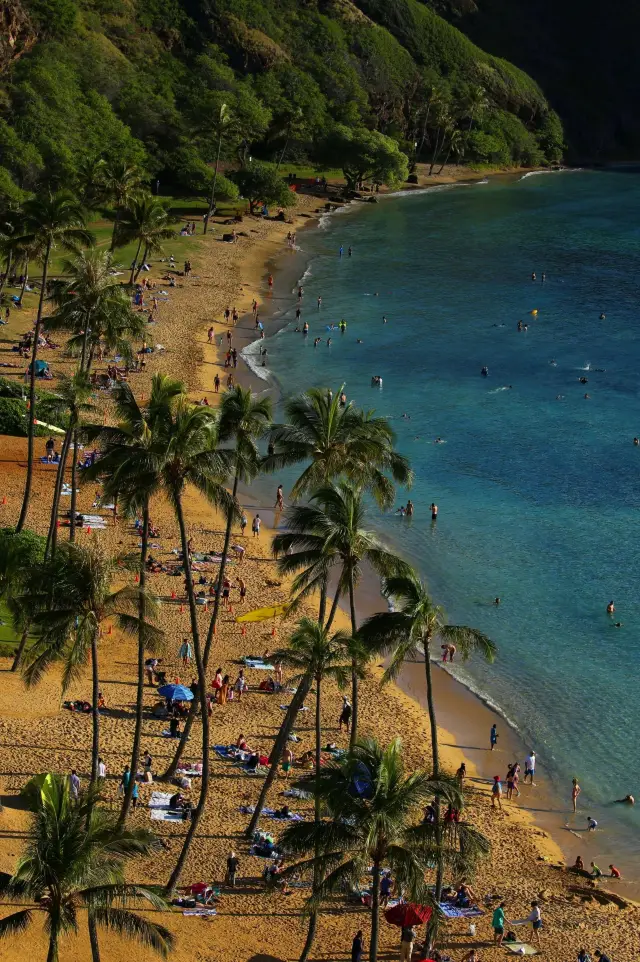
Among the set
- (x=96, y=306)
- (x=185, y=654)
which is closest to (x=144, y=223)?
(x=96, y=306)

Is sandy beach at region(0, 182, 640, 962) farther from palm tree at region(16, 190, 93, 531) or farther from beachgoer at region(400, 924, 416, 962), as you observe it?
palm tree at region(16, 190, 93, 531)

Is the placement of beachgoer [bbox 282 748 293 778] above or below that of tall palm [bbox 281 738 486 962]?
below

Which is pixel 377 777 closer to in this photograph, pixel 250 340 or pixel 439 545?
pixel 439 545

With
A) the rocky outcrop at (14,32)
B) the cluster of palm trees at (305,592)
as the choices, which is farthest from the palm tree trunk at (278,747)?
the rocky outcrop at (14,32)

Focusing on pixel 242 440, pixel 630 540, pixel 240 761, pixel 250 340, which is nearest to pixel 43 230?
pixel 242 440

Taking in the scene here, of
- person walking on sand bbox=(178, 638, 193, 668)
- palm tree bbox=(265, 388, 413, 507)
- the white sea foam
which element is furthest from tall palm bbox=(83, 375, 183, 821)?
the white sea foam

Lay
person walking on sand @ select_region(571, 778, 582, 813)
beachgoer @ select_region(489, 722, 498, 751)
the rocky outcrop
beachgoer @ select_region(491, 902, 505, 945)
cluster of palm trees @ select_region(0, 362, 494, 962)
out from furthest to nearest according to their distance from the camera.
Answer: the rocky outcrop, beachgoer @ select_region(489, 722, 498, 751), person walking on sand @ select_region(571, 778, 582, 813), beachgoer @ select_region(491, 902, 505, 945), cluster of palm trees @ select_region(0, 362, 494, 962)

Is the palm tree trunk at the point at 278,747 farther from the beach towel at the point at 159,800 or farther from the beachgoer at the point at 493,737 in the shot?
the beachgoer at the point at 493,737
